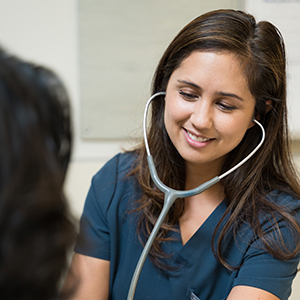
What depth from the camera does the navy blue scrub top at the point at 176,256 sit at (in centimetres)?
90

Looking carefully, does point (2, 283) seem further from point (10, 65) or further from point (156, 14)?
point (156, 14)

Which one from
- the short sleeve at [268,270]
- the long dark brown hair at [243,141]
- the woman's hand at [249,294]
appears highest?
the long dark brown hair at [243,141]

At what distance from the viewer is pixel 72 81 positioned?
5.09 feet

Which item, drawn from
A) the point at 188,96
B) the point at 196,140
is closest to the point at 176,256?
the point at 196,140

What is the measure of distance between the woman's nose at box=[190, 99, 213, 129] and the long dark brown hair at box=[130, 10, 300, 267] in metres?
0.12

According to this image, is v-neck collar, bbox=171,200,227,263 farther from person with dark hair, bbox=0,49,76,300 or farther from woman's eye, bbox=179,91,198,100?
person with dark hair, bbox=0,49,76,300

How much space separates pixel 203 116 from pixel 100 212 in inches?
16.2

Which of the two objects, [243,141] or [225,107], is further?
[243,141]

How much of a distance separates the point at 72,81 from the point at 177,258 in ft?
2.99

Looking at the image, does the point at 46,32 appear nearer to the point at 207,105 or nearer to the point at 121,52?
the point at 121,52

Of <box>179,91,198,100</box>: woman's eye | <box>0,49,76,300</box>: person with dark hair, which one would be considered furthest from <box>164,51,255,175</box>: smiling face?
<box>0,49,76,300</box>: person with dark hair

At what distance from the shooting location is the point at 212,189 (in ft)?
3.54

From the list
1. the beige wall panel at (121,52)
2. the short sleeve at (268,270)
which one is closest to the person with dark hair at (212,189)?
the short sleeve at (268,270)

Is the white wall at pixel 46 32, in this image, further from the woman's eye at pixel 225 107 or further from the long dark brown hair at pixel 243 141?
the woman's eye at pixel 225 107
